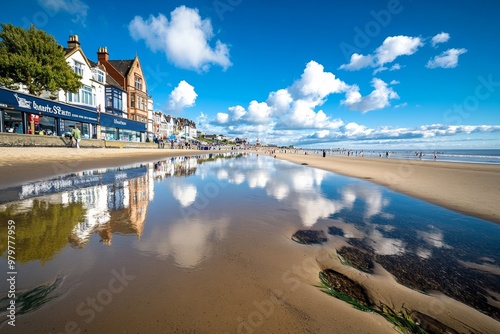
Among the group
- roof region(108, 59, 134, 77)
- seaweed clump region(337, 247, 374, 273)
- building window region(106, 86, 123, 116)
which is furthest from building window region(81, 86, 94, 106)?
seaweed clump region(337, 247, 374, 273)

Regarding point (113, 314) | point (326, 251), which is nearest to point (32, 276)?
point (113, 314)

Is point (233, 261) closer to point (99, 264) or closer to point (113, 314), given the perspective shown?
point (113, 314)

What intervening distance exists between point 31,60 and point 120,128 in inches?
582

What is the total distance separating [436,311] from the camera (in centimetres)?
278

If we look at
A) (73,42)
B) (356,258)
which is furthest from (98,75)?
(356,258)

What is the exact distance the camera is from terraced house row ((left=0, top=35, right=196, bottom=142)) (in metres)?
19.1

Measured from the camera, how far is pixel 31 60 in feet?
68.8

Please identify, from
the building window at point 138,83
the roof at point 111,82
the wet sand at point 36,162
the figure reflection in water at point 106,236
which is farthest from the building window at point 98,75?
the figure reflection in water at point 106,236

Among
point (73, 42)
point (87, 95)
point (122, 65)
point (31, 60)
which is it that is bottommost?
point (87, 95)

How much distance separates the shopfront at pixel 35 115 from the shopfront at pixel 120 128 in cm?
370

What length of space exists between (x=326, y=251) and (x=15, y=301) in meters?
4.83

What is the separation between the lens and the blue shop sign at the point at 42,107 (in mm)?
17569

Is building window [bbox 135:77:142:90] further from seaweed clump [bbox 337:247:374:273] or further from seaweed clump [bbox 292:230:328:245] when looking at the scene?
seaweed clump [bbox 337:247:374:273]

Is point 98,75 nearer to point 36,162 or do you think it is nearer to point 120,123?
point 120,123
